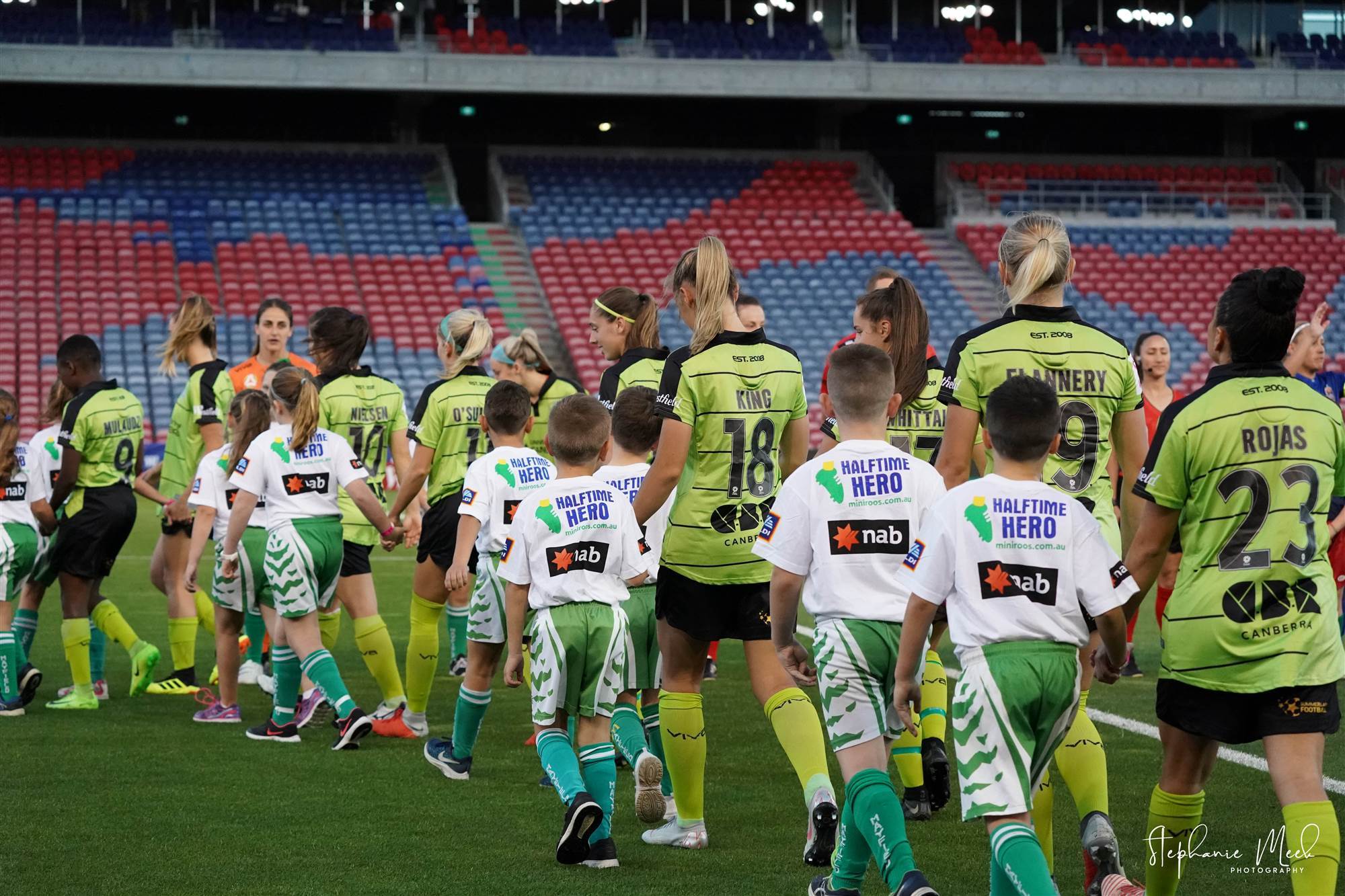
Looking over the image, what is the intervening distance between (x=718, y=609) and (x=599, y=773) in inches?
27.2

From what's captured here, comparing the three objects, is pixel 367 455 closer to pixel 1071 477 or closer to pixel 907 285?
pixel 907 285

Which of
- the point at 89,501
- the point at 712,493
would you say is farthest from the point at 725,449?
the point at 89,501

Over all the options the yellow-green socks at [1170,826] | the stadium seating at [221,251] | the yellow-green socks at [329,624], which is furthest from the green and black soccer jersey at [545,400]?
the stadium seating at [221,251]

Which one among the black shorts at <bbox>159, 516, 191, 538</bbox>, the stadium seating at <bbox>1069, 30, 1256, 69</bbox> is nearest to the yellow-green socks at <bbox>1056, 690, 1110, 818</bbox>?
the black shorts at <bbox>159, 516, 191, 538</bbox>

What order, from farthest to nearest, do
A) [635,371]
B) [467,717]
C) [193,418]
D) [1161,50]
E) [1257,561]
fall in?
[1161,50], [193,418], [635,371], [467,717], [1257,561]

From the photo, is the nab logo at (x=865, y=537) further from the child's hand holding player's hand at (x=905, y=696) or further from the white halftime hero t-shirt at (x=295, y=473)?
the white halftime hero t-shirt at (x=295, y=473)

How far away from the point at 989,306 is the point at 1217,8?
10.7 m

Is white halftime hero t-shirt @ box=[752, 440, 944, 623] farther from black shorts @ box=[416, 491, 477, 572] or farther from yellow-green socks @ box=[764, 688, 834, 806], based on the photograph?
black shorts @ box=[416, 491, 477, 572]

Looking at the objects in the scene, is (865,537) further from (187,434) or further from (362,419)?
(187,434)

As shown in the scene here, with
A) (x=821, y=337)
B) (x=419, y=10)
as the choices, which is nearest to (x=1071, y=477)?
(x=821, y=337)

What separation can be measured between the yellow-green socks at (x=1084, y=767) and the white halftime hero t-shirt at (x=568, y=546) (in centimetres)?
156

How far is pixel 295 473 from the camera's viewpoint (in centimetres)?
706

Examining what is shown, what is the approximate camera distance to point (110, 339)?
1008 inches

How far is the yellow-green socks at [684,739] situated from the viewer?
5.18 meters
